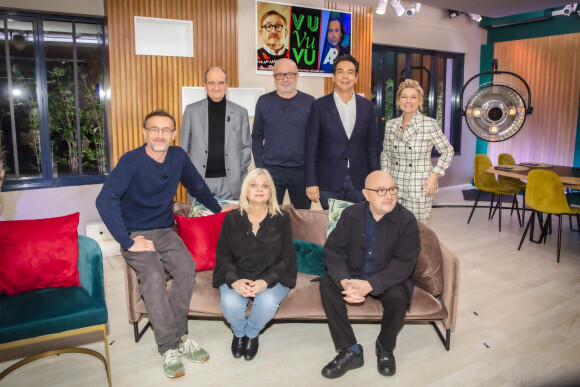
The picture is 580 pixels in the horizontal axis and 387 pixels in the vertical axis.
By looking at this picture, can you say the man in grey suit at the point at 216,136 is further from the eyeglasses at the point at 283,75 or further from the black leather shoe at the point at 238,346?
the black leather shoe at the point at 238,346

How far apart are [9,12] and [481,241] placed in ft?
18.1

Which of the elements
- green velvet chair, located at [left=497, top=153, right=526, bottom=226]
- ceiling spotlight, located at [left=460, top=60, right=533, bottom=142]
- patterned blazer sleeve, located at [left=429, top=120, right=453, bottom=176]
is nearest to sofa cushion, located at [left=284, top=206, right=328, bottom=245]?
patterned blazer sleeve, located at [left=429, top=120, right=453, bottom=176]

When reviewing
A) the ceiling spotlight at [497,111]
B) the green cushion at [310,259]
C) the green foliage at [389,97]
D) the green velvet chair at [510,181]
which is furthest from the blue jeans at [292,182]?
the green foliage at [389,97]

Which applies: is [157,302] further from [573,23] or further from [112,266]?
[573,23]

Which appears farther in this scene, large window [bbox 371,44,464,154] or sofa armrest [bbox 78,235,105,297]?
large window [bbox 371,44,464,154]

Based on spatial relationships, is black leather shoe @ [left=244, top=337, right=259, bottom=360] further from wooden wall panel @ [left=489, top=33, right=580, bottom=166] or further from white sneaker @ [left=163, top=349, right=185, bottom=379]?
wooden wall panel @ [left=489, top=33, right=580, bottom=166]

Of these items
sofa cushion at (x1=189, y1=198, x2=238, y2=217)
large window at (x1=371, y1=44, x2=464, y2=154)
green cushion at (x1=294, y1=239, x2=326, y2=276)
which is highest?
large window at (x1=371, y1=44, x2=464, y2=154)

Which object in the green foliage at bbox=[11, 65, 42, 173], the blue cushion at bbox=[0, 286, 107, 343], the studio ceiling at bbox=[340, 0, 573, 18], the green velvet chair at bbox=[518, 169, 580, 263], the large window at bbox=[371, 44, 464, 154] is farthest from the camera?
the large window at bbox=[371, 44, 464, 154]

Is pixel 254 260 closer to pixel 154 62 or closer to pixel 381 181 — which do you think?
pixel 381 181

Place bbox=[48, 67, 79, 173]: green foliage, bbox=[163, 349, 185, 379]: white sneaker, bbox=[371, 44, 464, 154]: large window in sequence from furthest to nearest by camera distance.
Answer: bbox=[371, 44, 464, 154]: large window
bbox=[48, 67, 79, 173]: green foliage
bbox=[163, 349, 185, 379]: white sneaker

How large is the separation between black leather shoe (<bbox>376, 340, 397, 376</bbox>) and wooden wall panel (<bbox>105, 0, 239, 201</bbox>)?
321 cm

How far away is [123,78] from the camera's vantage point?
474 centimetres

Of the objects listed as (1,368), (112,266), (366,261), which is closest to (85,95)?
(112,266)

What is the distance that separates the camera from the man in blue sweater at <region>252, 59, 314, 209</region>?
3.74m
